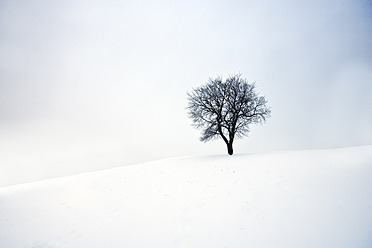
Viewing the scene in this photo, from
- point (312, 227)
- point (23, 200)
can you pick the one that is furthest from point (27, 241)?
point (312, 227)

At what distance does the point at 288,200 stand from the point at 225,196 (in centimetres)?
239

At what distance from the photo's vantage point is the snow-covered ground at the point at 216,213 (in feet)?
14.2

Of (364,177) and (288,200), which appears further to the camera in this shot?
A: (364,177)

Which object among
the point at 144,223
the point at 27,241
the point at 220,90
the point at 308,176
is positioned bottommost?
the point at 27,241

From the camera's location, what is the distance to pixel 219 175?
9539 mm

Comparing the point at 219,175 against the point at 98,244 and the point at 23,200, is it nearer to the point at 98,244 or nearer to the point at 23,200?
the point at 98,244

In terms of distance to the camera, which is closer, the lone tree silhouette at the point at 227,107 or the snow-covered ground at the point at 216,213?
the snow-covered ground at the point at 216,213

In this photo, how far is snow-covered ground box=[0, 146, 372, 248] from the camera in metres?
4.34

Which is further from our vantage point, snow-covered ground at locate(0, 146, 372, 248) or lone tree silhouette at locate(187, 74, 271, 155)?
lone tree silhouette at locate(187, 74, 271, 155)

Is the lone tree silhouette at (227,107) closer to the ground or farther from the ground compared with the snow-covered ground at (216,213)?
farther from the ground

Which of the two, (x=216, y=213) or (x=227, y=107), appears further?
(x=227, y=107)

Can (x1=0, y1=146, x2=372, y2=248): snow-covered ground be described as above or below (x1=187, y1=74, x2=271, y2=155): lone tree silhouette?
below

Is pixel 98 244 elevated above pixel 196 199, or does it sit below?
below

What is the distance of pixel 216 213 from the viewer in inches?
217
